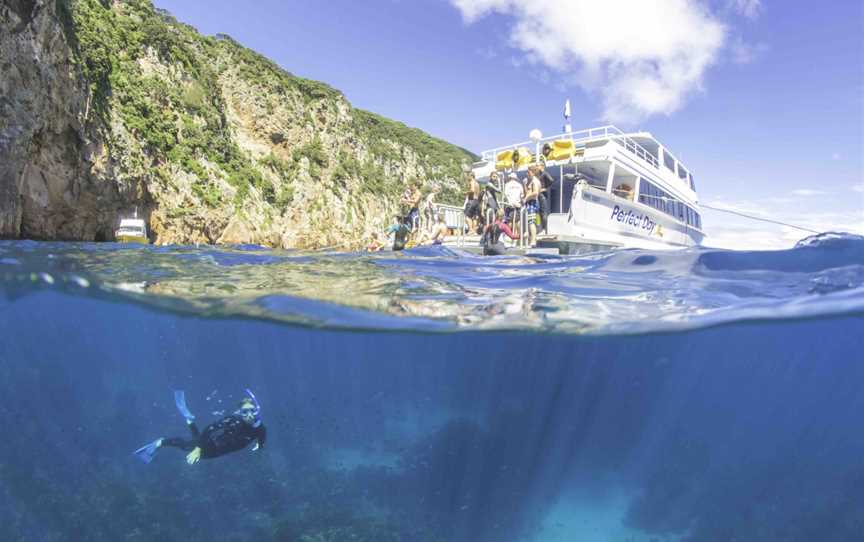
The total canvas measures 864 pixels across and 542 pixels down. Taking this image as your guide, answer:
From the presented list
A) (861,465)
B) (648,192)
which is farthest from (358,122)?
(861,465)

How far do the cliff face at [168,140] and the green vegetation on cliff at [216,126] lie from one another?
0.31 feet

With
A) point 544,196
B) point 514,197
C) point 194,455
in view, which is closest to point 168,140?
point 514,197

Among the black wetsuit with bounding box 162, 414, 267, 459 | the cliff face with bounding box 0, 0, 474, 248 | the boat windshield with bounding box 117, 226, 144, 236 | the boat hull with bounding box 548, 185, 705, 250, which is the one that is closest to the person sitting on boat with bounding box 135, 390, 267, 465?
the black wetsuit with bounding box 162, 414, 267, 459

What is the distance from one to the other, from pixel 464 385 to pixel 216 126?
26917 millimetres

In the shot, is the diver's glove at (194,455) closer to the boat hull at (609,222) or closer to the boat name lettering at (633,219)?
the boat hull at (609,222)

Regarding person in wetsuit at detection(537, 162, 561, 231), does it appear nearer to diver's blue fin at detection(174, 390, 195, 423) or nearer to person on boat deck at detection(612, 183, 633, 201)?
person on boat deck at detection(612, 183, 633, 201)

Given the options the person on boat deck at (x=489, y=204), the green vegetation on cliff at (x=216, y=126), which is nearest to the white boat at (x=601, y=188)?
the person on boat deck at (x=489, y=204)

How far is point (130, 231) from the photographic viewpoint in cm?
2361

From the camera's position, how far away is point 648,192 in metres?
17.7

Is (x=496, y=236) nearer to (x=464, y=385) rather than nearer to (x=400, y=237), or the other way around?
(x=400, y=237)

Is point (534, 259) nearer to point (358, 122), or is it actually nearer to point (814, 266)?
point (814, 266)

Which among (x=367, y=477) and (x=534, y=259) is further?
(x=367, y=477)

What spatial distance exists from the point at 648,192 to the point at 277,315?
14614mm

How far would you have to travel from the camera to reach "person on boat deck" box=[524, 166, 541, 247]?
1175cm
